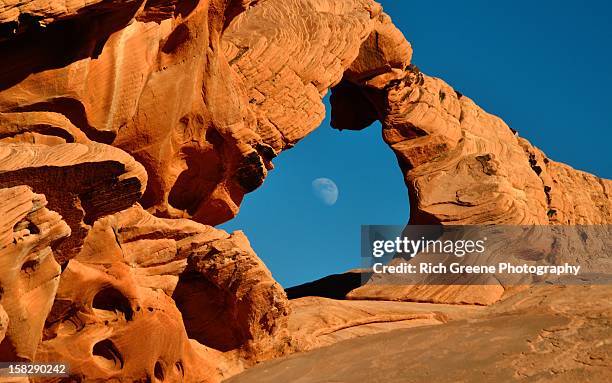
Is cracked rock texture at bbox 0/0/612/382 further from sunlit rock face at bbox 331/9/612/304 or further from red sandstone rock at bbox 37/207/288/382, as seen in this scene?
sunlit rock face at bbox 331/9/612/304

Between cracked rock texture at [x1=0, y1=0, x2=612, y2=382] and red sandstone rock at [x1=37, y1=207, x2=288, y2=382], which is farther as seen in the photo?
red sandstone rock at [x1=37, y1=207, x2=288, y2=382]

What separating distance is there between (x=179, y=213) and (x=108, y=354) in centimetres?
387

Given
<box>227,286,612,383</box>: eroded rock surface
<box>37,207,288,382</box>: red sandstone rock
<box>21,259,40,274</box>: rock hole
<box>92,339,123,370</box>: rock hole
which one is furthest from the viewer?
<box>92,339,123,370</box>: rock hole

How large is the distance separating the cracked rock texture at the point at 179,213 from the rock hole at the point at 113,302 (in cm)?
2

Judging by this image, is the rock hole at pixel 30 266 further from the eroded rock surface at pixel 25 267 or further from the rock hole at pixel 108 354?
the rock hole at pixel 108 354

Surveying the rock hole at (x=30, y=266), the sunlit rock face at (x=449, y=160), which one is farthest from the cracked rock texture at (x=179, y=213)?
the sunlit rock face at (x=449, y=160)

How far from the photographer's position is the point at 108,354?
35.0 feet

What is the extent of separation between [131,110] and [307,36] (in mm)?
6537

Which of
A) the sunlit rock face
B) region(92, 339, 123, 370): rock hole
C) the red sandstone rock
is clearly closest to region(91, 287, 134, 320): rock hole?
the red sandstone rock

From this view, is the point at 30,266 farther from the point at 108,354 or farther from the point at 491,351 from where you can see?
the point at 491,351

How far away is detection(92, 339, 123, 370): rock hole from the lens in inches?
416

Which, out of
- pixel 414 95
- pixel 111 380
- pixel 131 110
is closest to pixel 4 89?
pixel 131 110

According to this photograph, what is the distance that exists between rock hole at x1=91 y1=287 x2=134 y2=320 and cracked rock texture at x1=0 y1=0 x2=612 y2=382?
0.02 metres

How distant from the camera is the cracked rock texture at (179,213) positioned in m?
8.91
